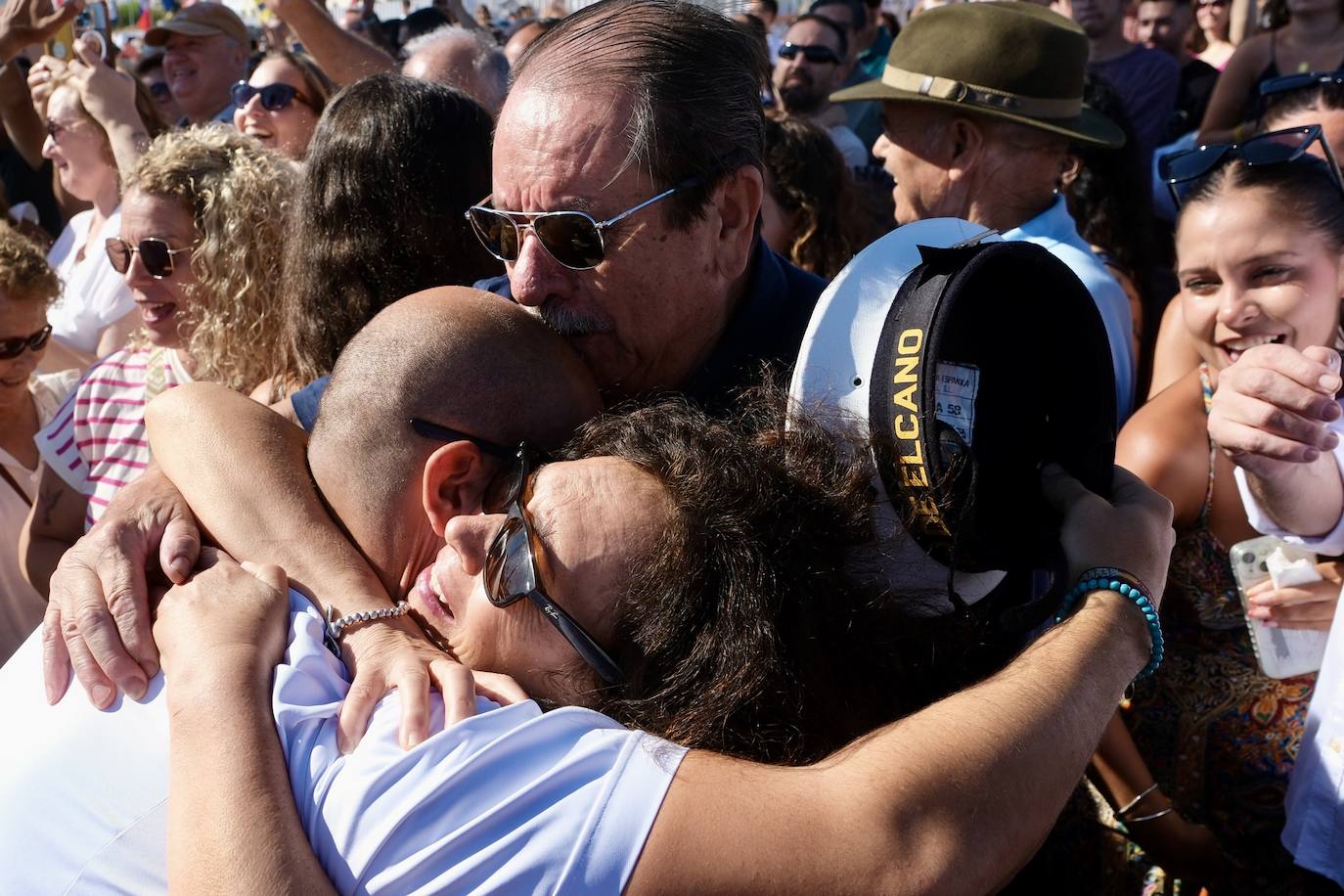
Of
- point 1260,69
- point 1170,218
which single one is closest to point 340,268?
point 1170,218

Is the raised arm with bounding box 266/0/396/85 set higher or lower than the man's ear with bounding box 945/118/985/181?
lower

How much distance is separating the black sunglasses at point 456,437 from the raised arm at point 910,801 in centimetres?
53

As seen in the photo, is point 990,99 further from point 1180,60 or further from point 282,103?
point 1180,60

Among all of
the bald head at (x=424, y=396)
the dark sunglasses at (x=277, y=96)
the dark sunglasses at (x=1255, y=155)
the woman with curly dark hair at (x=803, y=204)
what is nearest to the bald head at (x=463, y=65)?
the dark sunglasses at (x=277, y=96)

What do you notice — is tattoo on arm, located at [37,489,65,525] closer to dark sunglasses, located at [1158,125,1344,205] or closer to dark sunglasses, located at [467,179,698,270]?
dark sunglasses, located at [467,179,698,270]

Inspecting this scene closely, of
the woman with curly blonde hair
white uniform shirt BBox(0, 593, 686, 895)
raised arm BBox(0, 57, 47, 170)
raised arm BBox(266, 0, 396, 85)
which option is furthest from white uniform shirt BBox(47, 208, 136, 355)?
white uniform shirt BBox(0, 593, 686, 895)

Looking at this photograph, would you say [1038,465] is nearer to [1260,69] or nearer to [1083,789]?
[1083,789]

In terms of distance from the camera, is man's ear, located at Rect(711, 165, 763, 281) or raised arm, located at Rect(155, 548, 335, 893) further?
man's ear, located at Rect(711, 165, 763, 281)

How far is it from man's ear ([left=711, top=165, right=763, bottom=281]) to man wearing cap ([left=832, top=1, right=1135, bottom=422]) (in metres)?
1.45

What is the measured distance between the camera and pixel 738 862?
3.97ft

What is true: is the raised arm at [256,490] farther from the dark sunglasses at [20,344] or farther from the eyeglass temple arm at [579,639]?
the dark sunglasses at [20,344]

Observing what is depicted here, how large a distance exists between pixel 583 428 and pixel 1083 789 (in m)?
1.63

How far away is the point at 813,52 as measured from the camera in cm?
623

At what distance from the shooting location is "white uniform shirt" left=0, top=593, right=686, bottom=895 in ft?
4.05
